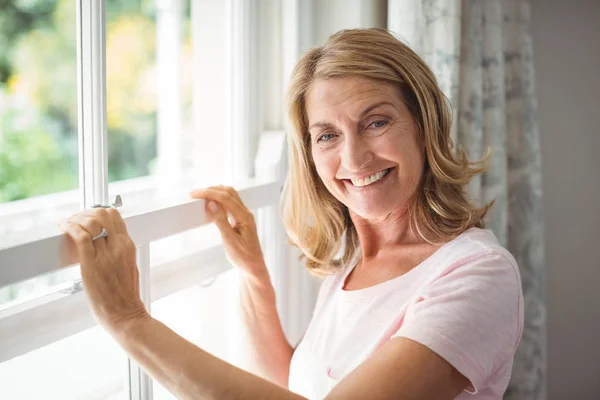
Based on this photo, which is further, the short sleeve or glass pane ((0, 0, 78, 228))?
glass pane ((0, 0, 78, 228))

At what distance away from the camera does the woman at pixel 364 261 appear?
3.39ft

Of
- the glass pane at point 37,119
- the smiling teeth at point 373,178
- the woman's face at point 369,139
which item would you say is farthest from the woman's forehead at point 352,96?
the glass pane at point 37,119

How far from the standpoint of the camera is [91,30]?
1240mm

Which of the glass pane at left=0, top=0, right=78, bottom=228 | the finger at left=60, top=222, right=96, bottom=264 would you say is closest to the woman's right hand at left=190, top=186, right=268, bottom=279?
the glass pane at left=0, top=0, right=78, bottom=228

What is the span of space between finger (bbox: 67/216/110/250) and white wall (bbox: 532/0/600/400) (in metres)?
2.00

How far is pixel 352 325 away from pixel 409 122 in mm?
412

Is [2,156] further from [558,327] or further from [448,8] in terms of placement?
[558,327]

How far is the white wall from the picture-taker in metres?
2.57

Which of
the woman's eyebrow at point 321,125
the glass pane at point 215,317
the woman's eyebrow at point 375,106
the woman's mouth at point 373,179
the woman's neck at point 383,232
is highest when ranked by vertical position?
the woman's eyebrow at point 375,106

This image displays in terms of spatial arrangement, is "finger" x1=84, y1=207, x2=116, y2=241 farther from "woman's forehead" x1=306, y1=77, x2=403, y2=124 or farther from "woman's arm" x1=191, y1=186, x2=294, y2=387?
"woman's forehead" x1=306, y1=77, x2=403, y2=124

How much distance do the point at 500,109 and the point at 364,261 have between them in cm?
86

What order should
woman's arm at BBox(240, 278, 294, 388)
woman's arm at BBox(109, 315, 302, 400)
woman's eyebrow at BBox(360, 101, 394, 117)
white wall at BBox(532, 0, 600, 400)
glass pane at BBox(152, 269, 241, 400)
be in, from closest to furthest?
woman's arm at BBox(109, 315, 302, 400)
woman's eyebrow at BBox(360, 101, 394, 117)
woman's arm at BBox(240, 278, 294, 388)
glass pane at BBox(152, 269, 241, 400)
white wall at BBox(532, 0, 600, 400)

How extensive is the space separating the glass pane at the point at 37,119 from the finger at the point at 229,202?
0.27m

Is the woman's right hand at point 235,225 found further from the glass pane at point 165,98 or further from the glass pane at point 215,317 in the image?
the glass pane at point 215,317
